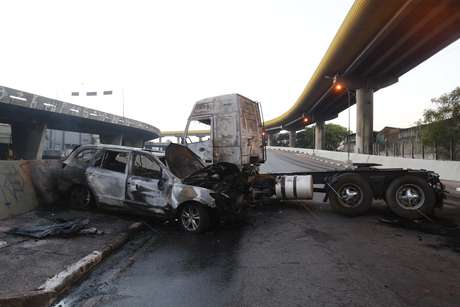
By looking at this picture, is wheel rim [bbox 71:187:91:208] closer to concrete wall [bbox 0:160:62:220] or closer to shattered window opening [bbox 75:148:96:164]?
concrete wall [bbox 0:160:62:220]

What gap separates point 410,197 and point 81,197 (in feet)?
26.3

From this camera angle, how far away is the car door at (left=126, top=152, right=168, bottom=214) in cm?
691

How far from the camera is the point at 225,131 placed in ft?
32.2

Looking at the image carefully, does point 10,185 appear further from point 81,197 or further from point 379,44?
point 379,44

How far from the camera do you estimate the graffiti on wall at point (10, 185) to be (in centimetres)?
693

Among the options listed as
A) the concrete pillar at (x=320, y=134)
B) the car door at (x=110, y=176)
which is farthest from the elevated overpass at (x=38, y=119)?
the concrete pillar at (x=320, y=134)

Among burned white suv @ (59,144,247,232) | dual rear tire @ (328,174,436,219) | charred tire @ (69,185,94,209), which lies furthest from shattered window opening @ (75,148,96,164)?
dual rear tire @ (328,174,436,219)

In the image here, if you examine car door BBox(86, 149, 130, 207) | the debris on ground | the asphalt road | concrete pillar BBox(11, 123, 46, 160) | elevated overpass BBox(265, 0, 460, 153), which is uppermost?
elevated overpass BBox(265, 0, 460, 153)

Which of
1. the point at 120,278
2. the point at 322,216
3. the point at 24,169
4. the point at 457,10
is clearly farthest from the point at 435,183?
the point at 457,10

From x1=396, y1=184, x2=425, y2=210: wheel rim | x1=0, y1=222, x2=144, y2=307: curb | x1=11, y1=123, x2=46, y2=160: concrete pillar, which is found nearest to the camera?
A: x1=0, y1=222, x2=144, y2=307: curb

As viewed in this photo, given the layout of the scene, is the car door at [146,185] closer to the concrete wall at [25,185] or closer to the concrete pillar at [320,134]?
the concrete wall at [25,185]

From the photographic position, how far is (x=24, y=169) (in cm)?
778

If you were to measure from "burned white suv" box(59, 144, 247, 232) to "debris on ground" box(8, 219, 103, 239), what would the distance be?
119cm

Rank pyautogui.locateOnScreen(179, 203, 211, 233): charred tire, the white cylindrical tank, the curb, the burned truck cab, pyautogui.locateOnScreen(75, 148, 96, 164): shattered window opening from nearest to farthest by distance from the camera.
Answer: the curb → pyautogui.locateOnScreen(179, 203, 211, 233): charred tire → pyautogui.locateOnScreen(75, 148, 96, 164): shattered window opening → the white cylindrical tank → the burned truck cab
